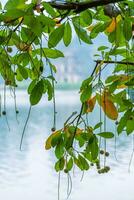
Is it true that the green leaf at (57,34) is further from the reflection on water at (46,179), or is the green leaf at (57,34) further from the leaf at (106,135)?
the reflection on water at (46,179)

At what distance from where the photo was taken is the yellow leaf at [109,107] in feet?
3.00

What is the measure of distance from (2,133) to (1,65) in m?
10.0

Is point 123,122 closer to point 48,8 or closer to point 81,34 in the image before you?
point 81,34

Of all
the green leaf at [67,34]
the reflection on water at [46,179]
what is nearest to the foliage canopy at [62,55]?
the green leaf at [67,34]

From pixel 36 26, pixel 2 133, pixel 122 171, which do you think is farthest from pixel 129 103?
pixel 2 133

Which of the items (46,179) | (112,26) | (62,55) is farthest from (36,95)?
(46,179)

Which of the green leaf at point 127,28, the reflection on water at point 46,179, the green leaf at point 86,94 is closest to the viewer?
the green leaf at point 127,28

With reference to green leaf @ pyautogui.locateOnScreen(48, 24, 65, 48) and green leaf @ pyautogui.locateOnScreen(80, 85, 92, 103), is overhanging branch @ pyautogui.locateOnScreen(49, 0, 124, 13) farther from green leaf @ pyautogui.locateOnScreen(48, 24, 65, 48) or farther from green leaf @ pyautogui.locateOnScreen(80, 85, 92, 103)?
green leaf @ pyautogui.locateOnScreen(80, 85, 92, 103)

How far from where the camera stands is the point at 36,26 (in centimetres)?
64

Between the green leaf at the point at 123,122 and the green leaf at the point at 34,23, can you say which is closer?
the green leaf at the point at 34,23

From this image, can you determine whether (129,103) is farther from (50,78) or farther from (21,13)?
(21,13)

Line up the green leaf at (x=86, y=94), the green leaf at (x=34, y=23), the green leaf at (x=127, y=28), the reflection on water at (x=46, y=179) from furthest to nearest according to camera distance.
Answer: the reflection on water at (x=46, y=179) → the green leaf at (x=86, y=94) → the green leaf at (x=127, y=28) → the green leaf at (x=34, y=23)

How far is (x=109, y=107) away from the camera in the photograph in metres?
0.92

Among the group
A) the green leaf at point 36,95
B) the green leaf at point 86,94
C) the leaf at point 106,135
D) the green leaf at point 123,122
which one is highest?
the green leaf at point 36,95
